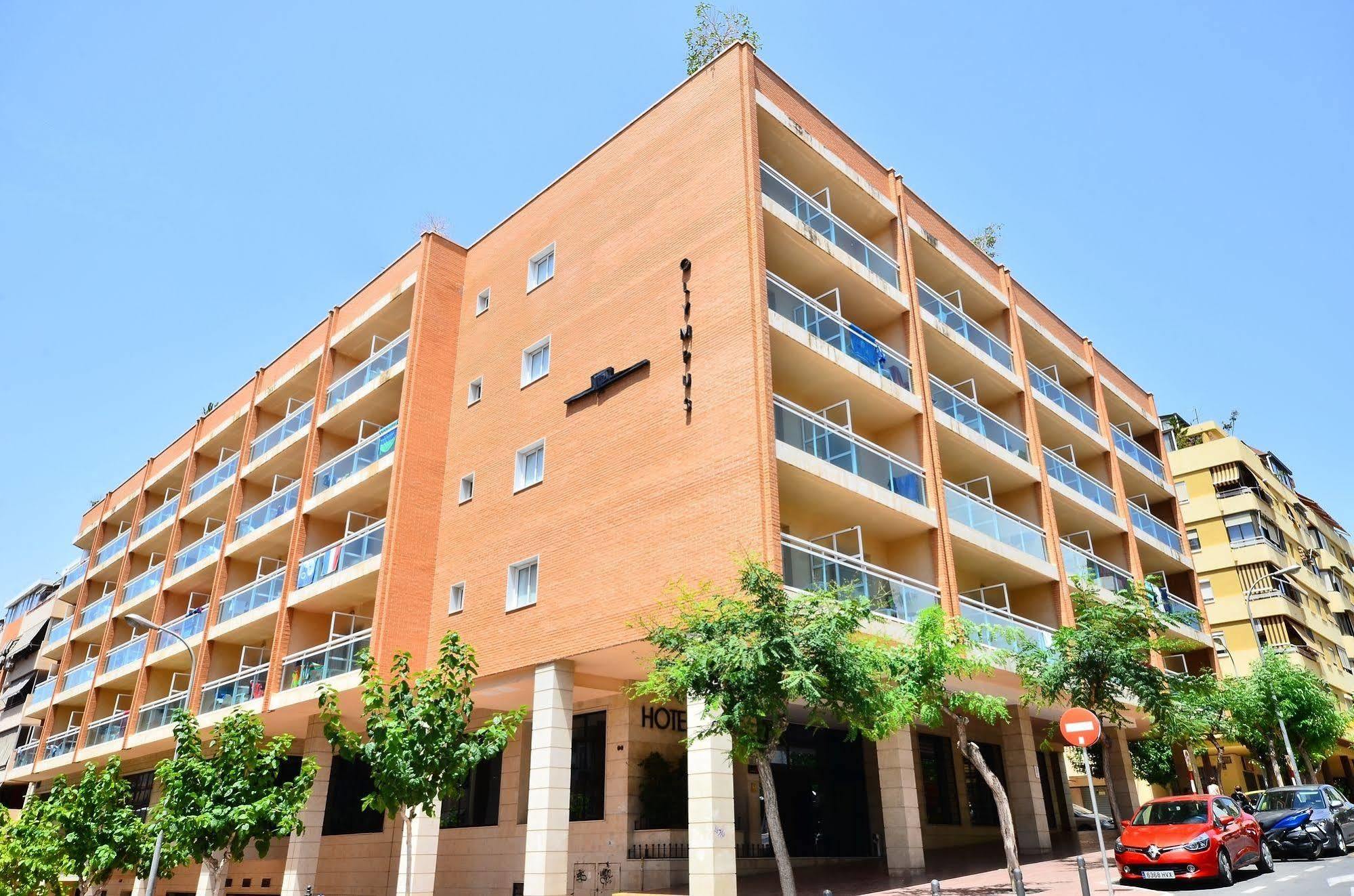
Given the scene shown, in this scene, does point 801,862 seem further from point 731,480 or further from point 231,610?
point 231,610

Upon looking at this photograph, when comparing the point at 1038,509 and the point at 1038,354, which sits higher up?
the point at 1038,354

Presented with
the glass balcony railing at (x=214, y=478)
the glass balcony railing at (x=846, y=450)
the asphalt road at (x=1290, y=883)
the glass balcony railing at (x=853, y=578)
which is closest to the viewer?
the asphalt road at (x=1290, y=883)

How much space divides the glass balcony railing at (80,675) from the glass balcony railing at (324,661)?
18.8 meters

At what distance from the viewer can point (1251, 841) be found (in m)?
18.0

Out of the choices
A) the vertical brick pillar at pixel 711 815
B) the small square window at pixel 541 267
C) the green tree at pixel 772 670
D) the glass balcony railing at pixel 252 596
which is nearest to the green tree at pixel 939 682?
the green tree at pixel 772 670

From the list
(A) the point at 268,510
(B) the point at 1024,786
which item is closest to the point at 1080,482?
(B) the point at 1024,786

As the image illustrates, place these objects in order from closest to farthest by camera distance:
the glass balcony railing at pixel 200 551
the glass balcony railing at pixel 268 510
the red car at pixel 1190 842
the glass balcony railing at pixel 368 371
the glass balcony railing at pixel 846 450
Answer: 1. the red car at pixel 1190 842
2. the glass balcony railing at pixel 846 450
3. the glass balcony railing at pixel 368 371
4. the glass balcony railing at pixel 268 510
5. the glass balcony railing at pixel 200 551

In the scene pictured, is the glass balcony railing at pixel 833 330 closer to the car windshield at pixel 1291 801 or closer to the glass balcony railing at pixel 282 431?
the car windshield at pixel 1291 801

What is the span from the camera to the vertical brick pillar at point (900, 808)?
788 inches

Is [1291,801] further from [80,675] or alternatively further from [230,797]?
[80,675]

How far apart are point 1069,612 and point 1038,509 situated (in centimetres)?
324

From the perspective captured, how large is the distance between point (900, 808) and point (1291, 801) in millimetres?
10560

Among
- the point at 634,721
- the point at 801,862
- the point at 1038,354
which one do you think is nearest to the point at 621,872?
the point at 634,721

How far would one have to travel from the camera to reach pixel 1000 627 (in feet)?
69.7
